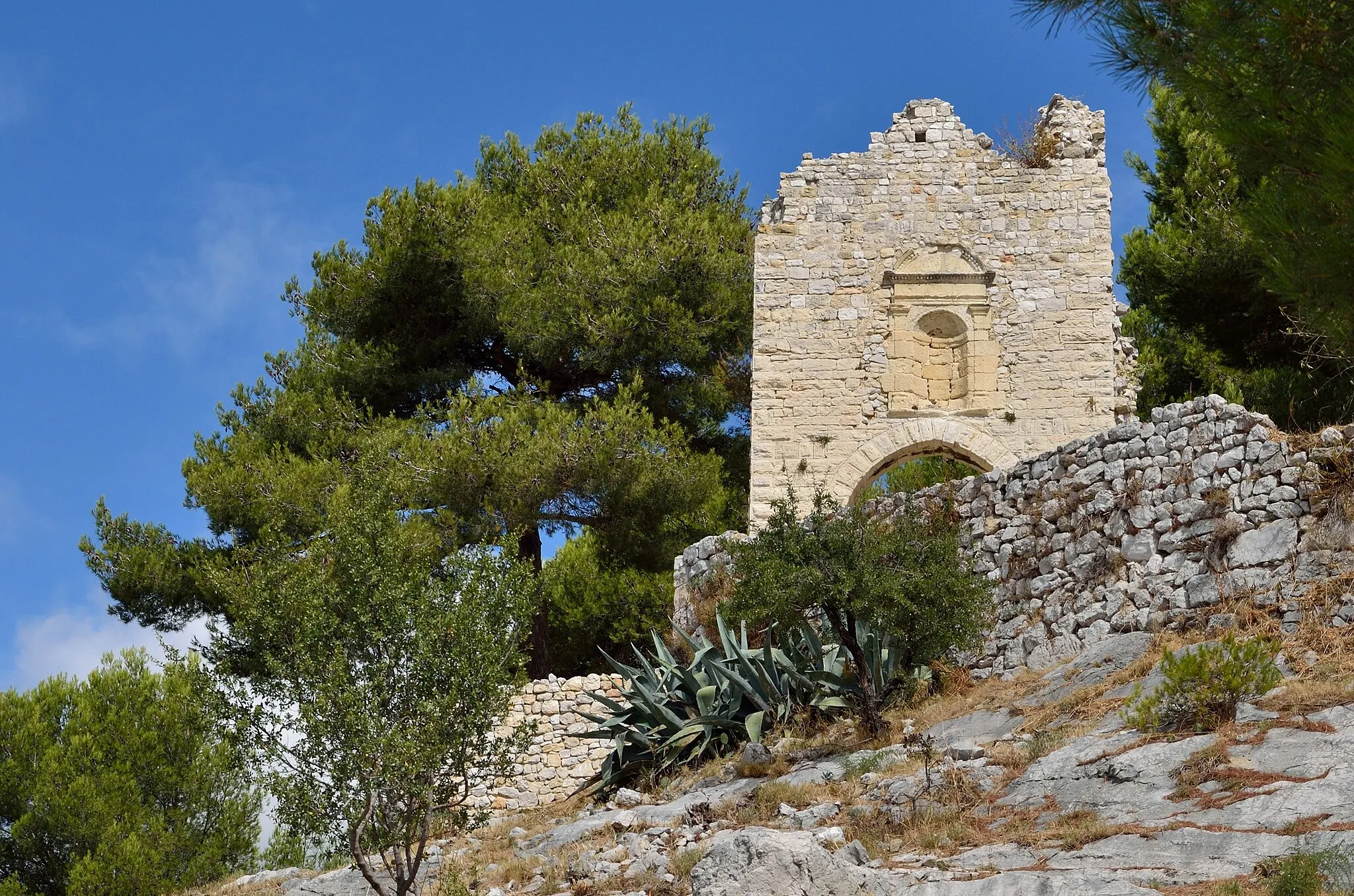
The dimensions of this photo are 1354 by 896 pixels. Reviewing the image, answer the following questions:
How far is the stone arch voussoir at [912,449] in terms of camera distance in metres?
16.8

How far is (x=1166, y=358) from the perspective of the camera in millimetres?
20531

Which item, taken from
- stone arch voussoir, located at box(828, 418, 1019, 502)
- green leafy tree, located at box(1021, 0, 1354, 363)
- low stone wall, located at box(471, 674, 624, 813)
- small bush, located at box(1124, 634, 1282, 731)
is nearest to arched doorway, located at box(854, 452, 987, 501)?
stone arch voussoir, located at box(828, 418, 1019, 502)

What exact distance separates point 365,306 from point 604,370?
3197mm

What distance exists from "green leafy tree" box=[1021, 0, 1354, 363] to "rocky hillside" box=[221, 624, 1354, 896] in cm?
250

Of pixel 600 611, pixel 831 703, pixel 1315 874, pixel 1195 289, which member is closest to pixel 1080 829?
pixel 1315 874

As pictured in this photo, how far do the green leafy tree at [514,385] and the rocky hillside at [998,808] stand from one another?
20.2 feet

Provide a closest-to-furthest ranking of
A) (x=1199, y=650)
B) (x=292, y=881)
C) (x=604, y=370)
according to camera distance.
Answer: (x=1199, y=650) < (x=292, y=881) < (x=604, y=370)

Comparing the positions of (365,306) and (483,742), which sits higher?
(365,306)

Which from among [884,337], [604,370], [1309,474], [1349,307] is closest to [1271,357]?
[884,337]

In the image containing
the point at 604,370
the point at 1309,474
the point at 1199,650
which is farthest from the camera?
Result: the point at 604,370

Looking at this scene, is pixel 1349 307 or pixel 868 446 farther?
pixel 868 446

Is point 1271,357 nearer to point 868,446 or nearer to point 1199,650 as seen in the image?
point 868,446

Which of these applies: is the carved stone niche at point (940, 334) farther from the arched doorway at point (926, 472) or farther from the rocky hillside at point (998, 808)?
the rocky hillside at point (998, 808)

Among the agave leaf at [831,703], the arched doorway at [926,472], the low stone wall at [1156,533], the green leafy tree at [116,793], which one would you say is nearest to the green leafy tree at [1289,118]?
the low stone wall at [1156,533]
